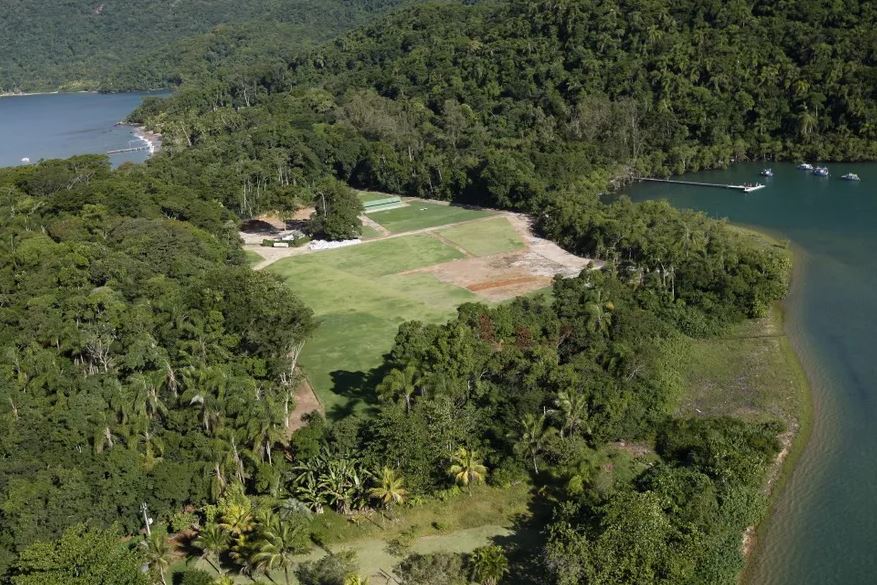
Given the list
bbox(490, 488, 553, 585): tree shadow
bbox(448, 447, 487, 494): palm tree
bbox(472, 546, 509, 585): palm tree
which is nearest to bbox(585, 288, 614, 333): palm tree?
bbox(490, 488, 553, 585): tree shadow

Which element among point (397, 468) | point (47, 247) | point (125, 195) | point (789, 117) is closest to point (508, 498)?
point (397, 468)

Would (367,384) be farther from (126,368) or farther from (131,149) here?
(131,149)

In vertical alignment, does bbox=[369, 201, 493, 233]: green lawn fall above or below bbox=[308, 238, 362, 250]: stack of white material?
above

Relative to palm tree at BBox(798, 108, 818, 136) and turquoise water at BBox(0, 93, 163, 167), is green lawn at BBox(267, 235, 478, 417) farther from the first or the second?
turquoise water at BBox(0, 93, 163, 167)

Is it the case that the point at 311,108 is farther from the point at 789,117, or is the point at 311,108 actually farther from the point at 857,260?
the point at 857,260

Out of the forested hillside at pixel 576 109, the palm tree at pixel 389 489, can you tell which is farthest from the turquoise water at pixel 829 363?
the palm tree at pixel 389 489
